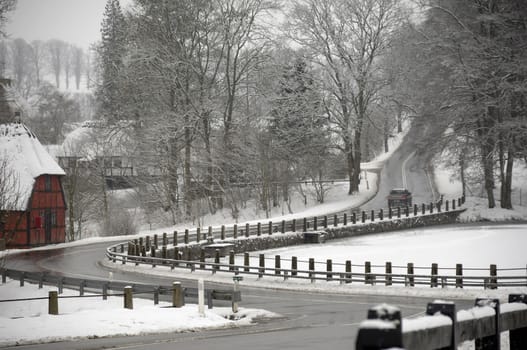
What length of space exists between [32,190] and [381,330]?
4902 centimetres

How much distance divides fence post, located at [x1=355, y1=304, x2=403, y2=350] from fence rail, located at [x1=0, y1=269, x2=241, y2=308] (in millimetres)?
17290

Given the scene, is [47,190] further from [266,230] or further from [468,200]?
[468,200]

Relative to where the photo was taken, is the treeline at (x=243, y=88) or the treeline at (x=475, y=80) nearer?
the treeline at (x=475, y=80)

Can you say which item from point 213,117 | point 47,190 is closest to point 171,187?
point 213,117

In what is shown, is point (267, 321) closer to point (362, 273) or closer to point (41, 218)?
point (362, 273)

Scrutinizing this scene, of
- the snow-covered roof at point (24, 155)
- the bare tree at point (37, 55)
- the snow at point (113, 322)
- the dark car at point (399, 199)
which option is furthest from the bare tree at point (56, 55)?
the snow at point (113, 322)

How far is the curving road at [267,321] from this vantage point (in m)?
15.6

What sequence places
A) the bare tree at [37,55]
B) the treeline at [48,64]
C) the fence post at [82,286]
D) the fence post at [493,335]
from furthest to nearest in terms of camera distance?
the bare tree at [37,55], the treeline at [48,64], the fence post at [82,286], the fence post at [493,335]

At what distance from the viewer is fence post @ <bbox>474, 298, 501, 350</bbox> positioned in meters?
6.45

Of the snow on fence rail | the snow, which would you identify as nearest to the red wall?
the snow

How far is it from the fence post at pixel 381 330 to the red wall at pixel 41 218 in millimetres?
46603

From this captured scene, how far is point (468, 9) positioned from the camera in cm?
5506

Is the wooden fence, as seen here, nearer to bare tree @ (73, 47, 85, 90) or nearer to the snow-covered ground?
the snow-covered ground

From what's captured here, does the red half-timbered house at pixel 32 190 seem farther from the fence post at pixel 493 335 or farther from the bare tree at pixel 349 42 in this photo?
the fence post at pixel 493 335
